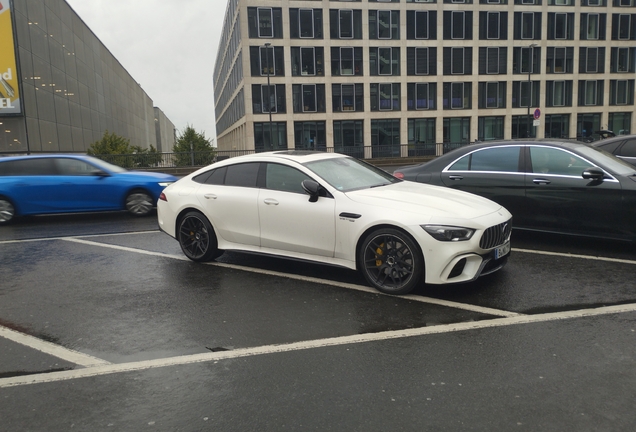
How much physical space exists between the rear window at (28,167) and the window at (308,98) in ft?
129

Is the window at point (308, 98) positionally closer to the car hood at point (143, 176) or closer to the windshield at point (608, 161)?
the car hood at point (143, 176)

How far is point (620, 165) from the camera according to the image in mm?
7504

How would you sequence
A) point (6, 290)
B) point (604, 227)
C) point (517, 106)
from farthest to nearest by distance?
point (517, 106)
point (604, 227)
point (6, 290)

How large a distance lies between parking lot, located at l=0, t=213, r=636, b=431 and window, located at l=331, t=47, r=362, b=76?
1800 inches

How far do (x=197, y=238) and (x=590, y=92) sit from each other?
57.7 meters

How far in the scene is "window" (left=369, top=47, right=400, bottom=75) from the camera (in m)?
51.0

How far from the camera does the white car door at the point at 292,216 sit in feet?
19.7

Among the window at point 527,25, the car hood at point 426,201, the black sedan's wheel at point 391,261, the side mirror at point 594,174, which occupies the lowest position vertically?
the black sedan's wheel at point 391,261

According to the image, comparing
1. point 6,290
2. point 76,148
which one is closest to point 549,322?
point 6,290

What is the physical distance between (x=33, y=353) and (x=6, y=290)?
2362 millimetres

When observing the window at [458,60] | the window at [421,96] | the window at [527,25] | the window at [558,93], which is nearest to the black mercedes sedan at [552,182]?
the window at [421,96]

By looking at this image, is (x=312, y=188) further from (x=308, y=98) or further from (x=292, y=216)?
(x=308, y=98)

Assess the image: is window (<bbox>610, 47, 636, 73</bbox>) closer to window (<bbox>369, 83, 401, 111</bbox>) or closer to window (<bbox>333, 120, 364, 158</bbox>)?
window (<bbox>369, 83, 401, 111</bbox>)

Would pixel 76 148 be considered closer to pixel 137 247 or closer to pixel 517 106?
pixel 137 247
